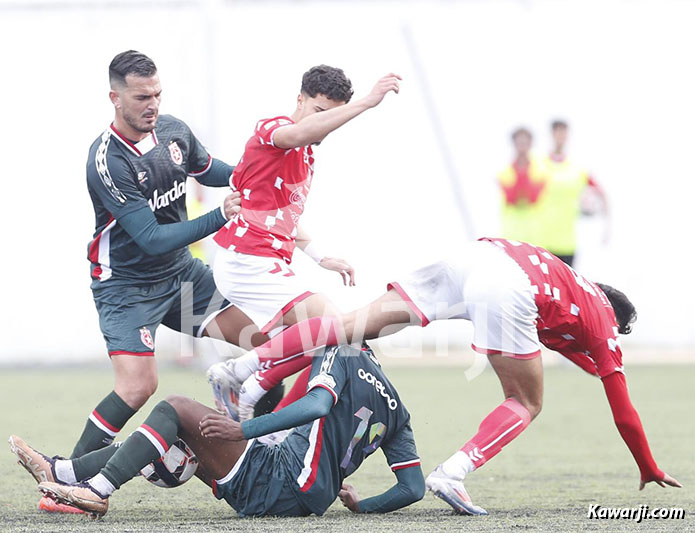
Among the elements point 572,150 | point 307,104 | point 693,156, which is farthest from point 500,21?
point 307,104

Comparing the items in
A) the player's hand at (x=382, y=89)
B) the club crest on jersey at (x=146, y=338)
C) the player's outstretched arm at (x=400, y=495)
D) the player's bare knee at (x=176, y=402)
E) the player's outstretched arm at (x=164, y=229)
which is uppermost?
the player's hand at (x=382, y=89)

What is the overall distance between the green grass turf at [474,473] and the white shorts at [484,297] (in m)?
0.60

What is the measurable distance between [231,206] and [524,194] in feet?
18.2

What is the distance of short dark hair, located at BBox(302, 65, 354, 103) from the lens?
4539 millimetres

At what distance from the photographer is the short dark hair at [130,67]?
450 centimetres

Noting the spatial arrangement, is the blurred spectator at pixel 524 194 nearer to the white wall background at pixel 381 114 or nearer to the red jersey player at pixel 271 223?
the white wall background at pixel 381 114

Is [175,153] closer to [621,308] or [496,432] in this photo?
[496,432]

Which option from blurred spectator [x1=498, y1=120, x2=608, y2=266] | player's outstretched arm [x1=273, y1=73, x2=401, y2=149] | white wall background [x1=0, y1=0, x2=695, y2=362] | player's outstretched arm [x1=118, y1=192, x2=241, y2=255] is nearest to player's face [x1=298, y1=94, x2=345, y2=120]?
player's outstretched arm [x1=273, y1=73, x2=401, y2=149]

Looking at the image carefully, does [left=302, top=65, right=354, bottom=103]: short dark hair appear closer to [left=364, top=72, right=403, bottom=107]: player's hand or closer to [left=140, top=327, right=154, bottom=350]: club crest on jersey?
[left=364, top=72, right=403, bottom=107]: player's hand

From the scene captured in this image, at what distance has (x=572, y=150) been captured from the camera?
10203 millimetres

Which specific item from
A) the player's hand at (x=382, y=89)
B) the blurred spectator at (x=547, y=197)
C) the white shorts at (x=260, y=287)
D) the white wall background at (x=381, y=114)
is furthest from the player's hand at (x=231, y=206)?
the white wall background at (x=381, y=114)

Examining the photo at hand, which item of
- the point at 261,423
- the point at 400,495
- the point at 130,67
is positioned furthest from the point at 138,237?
the point at 400,495

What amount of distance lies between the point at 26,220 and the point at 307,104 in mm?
6208

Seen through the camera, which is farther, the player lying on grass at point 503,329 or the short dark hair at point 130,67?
the short dark hair at point 130,67
